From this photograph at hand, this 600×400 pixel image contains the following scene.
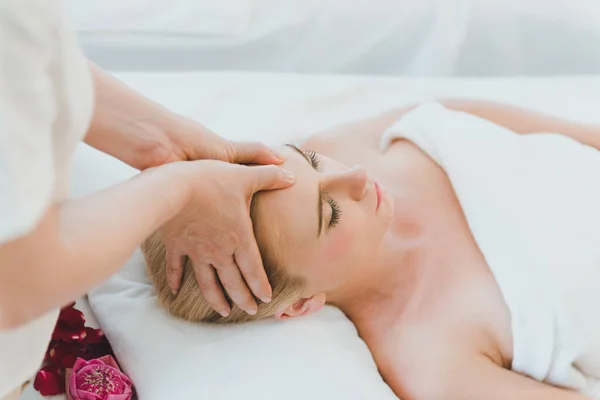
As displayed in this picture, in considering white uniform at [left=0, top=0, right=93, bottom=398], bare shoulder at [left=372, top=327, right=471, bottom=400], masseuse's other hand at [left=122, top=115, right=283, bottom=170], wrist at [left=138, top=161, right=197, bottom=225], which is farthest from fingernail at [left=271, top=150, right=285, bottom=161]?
white uniform at [left=0, top=0, right=93, bottom=398]

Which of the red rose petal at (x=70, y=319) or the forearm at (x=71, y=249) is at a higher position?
the forearm at (x=71, y=249)

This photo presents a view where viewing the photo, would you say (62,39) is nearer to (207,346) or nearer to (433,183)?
(207,346)

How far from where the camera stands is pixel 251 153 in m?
1.10

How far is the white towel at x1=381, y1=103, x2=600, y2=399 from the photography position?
3.80 feet

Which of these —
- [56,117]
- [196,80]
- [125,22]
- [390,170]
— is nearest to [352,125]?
[390,170]

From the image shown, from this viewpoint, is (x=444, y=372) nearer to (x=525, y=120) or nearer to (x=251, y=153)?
(x=251, y=153)

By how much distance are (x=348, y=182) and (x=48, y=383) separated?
0.55 m

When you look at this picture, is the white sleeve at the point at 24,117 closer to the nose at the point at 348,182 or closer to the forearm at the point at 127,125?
the forearm at the point at 127,125

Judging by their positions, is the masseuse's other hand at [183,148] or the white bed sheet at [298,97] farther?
the white bed sheet at [298,97]

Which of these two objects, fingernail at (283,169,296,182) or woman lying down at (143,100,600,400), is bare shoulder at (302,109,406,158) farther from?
fingernail at (283,169,296,182)

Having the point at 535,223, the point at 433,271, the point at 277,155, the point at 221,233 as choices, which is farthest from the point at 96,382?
the point at 535,223

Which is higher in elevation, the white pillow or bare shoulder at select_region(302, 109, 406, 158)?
bare shoulder at select_region(302, 109, 406, 158)

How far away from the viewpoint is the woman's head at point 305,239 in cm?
109

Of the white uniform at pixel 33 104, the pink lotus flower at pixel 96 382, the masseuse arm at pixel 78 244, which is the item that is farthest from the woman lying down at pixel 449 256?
the white uniform at pixel 33 104
